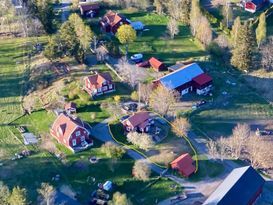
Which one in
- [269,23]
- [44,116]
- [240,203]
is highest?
[269,23]

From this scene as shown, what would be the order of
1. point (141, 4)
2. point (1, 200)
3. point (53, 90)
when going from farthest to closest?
point (141, 4) → point (53, 90) → point (1, 200)

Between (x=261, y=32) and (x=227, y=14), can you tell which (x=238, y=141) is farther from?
(x=227, y=14)

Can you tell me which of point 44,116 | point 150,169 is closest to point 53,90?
point 44,116

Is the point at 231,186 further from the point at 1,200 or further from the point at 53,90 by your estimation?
the point at 53,90

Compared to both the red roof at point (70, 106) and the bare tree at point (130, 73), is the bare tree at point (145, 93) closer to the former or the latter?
the bare tree at point (130, 73)

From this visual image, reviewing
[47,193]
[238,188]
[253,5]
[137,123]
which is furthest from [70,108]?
[253,5]

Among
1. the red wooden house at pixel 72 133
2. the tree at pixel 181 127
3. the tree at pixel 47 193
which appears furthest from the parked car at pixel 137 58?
the tree at pixel 47 193

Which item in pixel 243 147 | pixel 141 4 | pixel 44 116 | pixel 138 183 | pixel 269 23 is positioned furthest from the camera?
pixel 141 4
